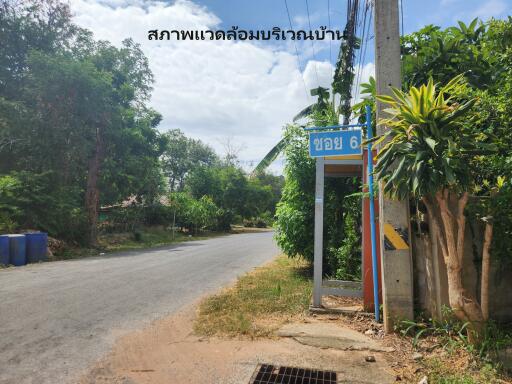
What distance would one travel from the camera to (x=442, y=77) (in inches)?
227

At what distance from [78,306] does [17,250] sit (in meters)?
8.09

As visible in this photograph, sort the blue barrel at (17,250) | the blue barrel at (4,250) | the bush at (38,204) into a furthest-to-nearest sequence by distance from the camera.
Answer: the bush at (38,204)
the blue barrel at (17,250)
the blue barrel at (4,250)

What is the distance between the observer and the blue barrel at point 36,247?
13125 millimetres

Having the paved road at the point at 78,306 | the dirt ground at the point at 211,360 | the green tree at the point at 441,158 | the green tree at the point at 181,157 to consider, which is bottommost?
the paved road at the point at 78,306

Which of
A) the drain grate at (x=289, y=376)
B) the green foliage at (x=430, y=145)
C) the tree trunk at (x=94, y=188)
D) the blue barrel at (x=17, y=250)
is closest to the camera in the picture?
the drain grate at (x=289, y=376)

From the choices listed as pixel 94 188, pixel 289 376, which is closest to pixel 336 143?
pixel 289 376

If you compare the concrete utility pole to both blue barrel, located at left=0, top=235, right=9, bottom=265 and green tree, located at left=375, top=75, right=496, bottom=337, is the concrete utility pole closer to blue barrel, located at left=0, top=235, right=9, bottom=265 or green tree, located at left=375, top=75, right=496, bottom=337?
green tree, located at left=375, top=75, right=496, bottom=337

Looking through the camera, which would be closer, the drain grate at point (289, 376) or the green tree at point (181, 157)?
the drain grate at point (289, 376)

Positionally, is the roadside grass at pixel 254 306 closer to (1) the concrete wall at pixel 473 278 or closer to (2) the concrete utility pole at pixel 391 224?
(2) the concrete utility pole at pixel 391 224

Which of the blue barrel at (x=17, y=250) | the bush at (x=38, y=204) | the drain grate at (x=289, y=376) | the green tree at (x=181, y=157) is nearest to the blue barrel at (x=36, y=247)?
the blue barrel at (x=17, y=250)

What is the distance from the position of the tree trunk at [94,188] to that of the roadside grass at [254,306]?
46.4ft

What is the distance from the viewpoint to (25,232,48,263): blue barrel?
43.1 feet

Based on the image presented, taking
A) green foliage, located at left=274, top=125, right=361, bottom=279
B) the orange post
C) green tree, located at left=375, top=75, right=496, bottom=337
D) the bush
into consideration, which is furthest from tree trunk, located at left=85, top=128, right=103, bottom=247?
green tree, located at left=375, top=75, right=496, bottom=337

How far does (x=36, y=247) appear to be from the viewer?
1334 centimetres
